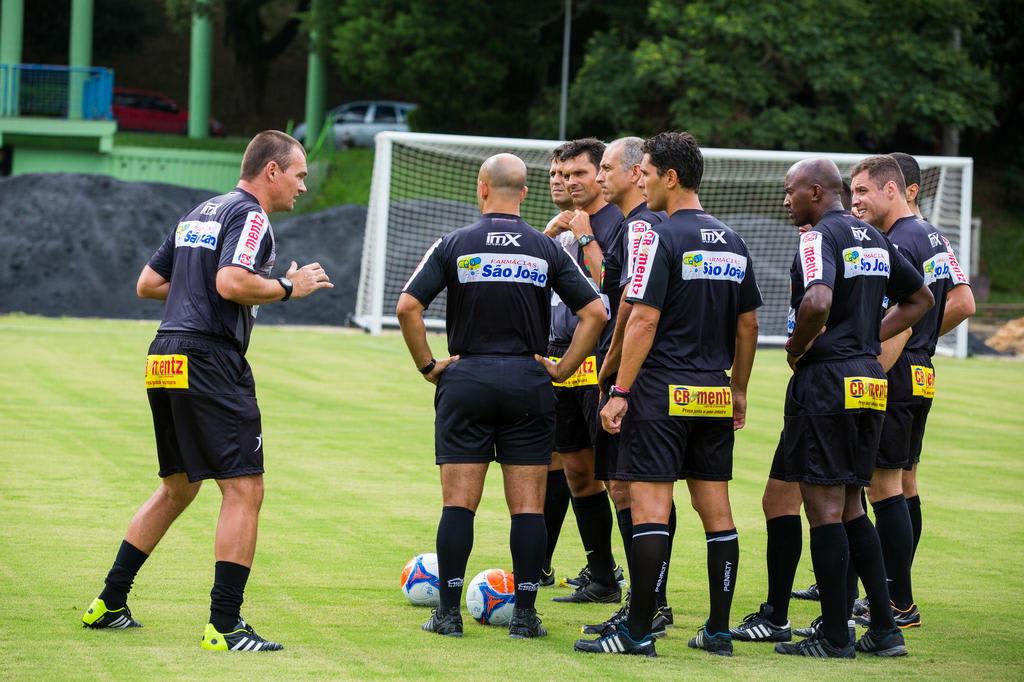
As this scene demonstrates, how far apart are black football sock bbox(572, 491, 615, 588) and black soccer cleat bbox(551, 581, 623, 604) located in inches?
1.2

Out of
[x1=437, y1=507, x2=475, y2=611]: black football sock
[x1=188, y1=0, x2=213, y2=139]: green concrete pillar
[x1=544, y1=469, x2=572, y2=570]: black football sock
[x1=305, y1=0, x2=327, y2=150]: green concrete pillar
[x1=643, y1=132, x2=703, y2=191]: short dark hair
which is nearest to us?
[x1=643, y1=132, x2=703, y2=191]: short dark hair

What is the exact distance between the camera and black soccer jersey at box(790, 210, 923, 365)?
616 cm

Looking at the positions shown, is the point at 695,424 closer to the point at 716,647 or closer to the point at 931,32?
the point at 716,647

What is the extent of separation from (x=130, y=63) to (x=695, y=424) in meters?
57.2

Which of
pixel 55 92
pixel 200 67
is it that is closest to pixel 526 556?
pixel 55 92

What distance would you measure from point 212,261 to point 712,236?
2.29m

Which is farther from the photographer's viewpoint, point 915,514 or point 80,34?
point 80,34

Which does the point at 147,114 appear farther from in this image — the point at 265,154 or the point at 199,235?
the point at 199,235

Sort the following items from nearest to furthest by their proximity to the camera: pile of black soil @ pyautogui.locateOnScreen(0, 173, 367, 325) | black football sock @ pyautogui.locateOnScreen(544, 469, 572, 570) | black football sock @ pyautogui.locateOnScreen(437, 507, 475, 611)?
black football sock @ pyautogui.locateOnScreen(437, 507, 475, 611), black football sock @ pyautogui.locateOnScreen(544, 469, 572, 570), pile of black soil @ pyautogui.locateOnScreen(0, 173, 367, 325)

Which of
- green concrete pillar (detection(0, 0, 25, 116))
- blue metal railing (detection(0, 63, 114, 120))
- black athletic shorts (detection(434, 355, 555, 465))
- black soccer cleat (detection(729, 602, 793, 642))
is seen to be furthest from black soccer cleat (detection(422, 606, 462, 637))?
green concrete pillar (detection(0, 0, 25, 116))

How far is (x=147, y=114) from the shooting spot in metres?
50.0

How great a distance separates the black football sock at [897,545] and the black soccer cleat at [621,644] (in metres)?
1.56

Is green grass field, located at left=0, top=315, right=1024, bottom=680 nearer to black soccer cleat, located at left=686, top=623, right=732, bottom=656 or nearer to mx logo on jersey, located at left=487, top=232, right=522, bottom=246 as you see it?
black soccer cleat, located at left=686, top=623, right=732, bottom=656

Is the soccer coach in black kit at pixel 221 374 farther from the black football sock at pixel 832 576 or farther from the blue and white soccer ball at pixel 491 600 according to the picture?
the black football sock at pixel 832 576
